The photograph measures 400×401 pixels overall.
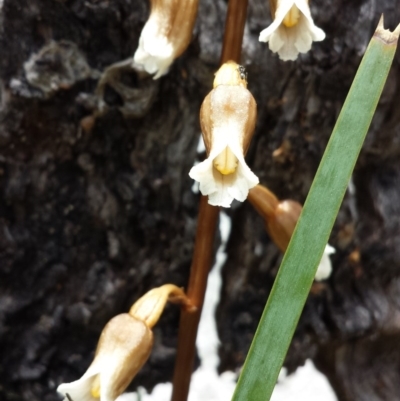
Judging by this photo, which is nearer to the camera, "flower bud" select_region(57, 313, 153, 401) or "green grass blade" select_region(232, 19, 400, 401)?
"green grass blade" select_region(232, 19, 400, 401)

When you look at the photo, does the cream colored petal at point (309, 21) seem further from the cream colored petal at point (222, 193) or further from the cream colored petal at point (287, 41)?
the cream colored petal at point (222, 193)

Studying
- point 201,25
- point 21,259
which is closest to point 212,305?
point 21,259

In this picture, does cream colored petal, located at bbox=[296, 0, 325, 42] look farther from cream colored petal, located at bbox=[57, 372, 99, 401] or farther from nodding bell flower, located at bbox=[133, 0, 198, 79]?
cream colored petal, located at bbox=[57, 372, 99, 401]

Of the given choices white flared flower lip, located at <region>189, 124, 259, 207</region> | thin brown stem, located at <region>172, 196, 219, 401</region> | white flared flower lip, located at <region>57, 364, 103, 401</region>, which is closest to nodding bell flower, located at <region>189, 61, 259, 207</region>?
white flared flower lip, located at <region>189, 124, 259, 207</region>

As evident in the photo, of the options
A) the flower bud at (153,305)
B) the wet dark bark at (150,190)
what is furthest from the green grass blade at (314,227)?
the wet dark bark at (150,190)

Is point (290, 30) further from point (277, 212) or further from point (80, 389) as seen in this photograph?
point (80, 389)

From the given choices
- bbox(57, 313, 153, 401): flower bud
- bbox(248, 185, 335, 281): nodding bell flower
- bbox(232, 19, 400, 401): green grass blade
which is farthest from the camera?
bbox(248, 185, 335, 281): nodding bell flower
